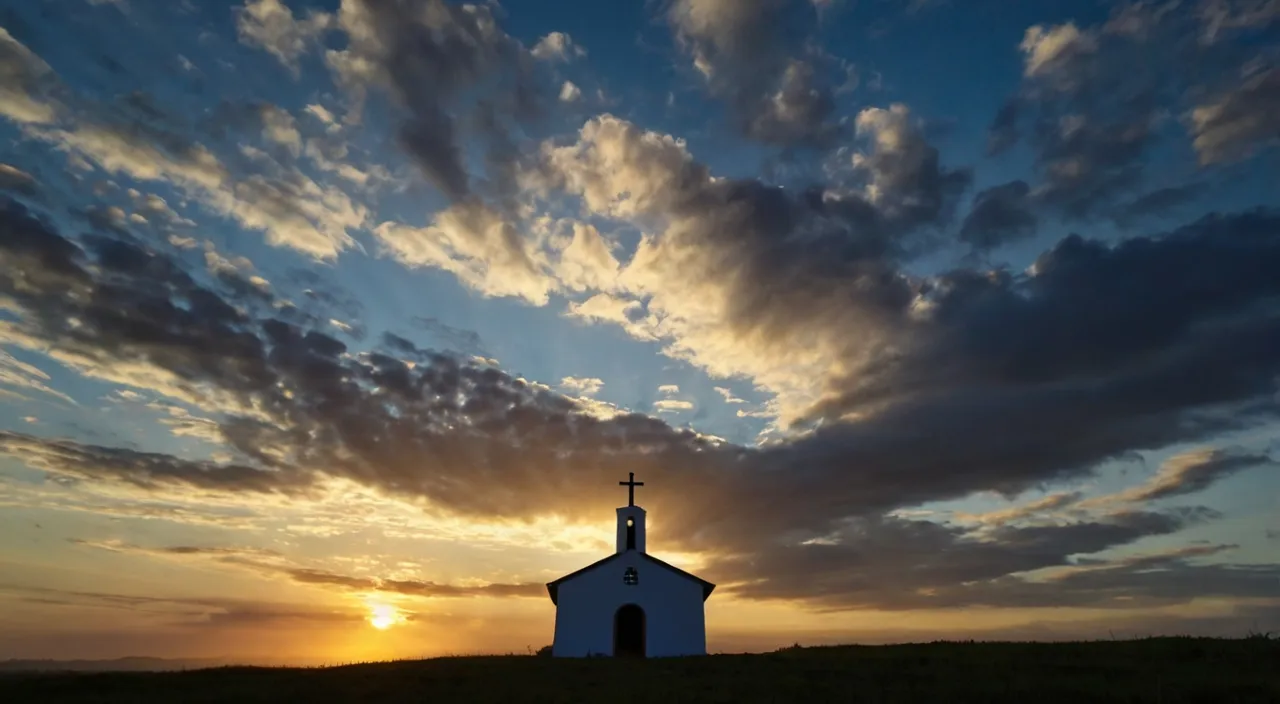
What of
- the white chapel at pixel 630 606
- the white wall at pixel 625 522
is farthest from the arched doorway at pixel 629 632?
the white wall at pixel 625 522

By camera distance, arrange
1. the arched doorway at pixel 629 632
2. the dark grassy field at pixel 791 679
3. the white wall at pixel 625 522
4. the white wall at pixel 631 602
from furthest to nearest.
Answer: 1. the white wall at pixel 625 522
2. the arched doorway at pixel 629 632
3. the white wall at pixel 631 602
4. the dark grassy field at pixel 791 679

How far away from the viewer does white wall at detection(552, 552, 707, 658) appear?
41219 millimetres

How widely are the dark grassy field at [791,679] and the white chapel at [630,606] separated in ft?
34.9

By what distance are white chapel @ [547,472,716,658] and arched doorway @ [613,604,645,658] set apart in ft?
0.24

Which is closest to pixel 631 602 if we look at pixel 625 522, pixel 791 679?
pixel 625 522

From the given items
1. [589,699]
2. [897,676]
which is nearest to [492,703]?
[589,699]

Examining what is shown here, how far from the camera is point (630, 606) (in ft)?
138

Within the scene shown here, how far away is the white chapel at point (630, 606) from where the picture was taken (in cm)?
4125

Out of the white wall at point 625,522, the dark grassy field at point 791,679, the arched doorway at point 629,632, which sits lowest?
the dark grassy field at point 791,679

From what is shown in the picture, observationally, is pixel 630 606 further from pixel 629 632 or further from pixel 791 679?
pixel 791 679

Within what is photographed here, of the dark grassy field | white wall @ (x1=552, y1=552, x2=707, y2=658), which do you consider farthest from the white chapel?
the dark grassy field

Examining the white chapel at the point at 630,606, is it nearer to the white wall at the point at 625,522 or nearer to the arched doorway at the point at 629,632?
the arched doorway at the point at 629,632

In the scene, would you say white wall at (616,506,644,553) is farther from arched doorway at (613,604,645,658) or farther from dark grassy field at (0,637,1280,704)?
dark grassy field at (0,637,1280,704)

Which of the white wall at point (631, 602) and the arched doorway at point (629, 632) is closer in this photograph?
the white wall at point (631, 602)
